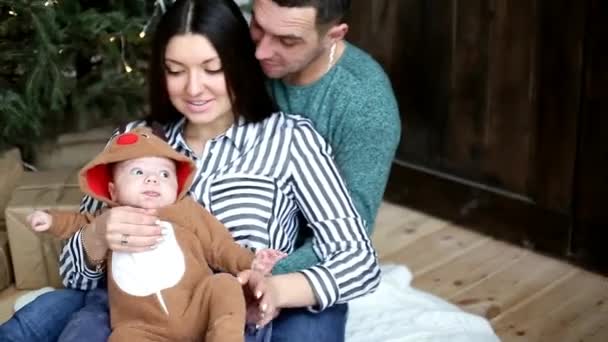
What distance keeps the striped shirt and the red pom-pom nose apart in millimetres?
180

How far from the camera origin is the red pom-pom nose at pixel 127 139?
130cm

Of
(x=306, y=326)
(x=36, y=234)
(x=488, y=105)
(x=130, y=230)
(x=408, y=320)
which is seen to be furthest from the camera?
(x=488, y=105)

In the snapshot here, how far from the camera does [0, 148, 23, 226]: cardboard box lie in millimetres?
2348

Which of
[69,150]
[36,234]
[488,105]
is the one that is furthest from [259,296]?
[69,150]

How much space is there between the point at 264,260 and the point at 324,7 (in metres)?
0.46

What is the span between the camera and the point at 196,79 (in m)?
1.42

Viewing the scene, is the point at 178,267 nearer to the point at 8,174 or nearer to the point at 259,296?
the point at 259,296

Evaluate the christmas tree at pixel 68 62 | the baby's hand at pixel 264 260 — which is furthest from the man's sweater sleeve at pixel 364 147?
the christmas tree at pixel 68 62

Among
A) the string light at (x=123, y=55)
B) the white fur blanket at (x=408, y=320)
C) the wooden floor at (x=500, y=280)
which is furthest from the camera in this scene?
the string light at (x=123, y=55)

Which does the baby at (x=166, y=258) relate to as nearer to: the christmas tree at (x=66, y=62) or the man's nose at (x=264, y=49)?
the man's nose at (x=264, y=49)

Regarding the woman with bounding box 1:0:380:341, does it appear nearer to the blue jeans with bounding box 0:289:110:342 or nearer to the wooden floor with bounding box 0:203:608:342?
the blue jeans with bounding box 0:289:110:342

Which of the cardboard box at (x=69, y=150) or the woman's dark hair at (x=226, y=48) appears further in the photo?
the cardboard box at (x=69, y=150)

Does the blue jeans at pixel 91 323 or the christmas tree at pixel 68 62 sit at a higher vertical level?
the christmas tree at pixel 68 62

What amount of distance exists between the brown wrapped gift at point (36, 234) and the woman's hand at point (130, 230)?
92cm
